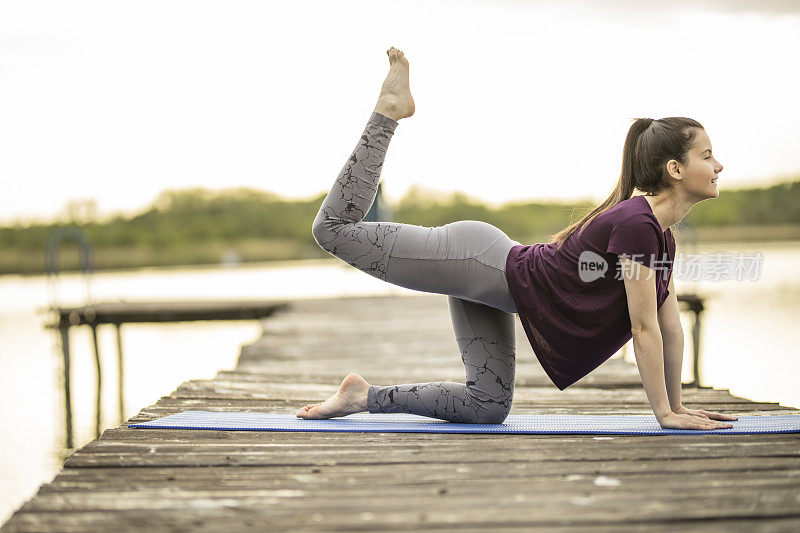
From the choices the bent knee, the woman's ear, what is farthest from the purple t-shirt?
the bent knee

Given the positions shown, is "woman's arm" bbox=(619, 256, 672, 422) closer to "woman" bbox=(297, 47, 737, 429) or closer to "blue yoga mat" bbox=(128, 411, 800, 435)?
"woman" bbox=(297, 47, 737, 429)

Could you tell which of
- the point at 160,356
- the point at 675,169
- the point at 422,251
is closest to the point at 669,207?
the point at 675,169

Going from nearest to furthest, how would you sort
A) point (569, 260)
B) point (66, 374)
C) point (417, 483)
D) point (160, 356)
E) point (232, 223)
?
point (417, 483) < point (569, 260) < point (66, 374) < point (160, 356) < point (232, 223)

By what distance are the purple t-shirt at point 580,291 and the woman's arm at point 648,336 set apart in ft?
0.21

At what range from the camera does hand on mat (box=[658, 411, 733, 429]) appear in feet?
7.08

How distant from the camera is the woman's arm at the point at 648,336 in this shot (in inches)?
82.4

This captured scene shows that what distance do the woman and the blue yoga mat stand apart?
0.07 m

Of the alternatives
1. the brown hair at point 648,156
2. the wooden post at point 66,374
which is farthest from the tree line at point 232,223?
the brown hair at point 648,156

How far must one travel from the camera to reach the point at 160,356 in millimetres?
13453

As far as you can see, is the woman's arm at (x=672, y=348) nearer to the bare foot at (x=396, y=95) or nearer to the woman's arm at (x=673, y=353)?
the woman's arm at (x=673, y=353)

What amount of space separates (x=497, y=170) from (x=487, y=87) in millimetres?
6706

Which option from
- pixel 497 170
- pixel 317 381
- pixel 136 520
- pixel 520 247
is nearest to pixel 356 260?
pixel 520 247

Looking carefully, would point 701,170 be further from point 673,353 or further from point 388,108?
point 388,108

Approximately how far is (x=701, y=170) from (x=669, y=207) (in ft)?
0.41
